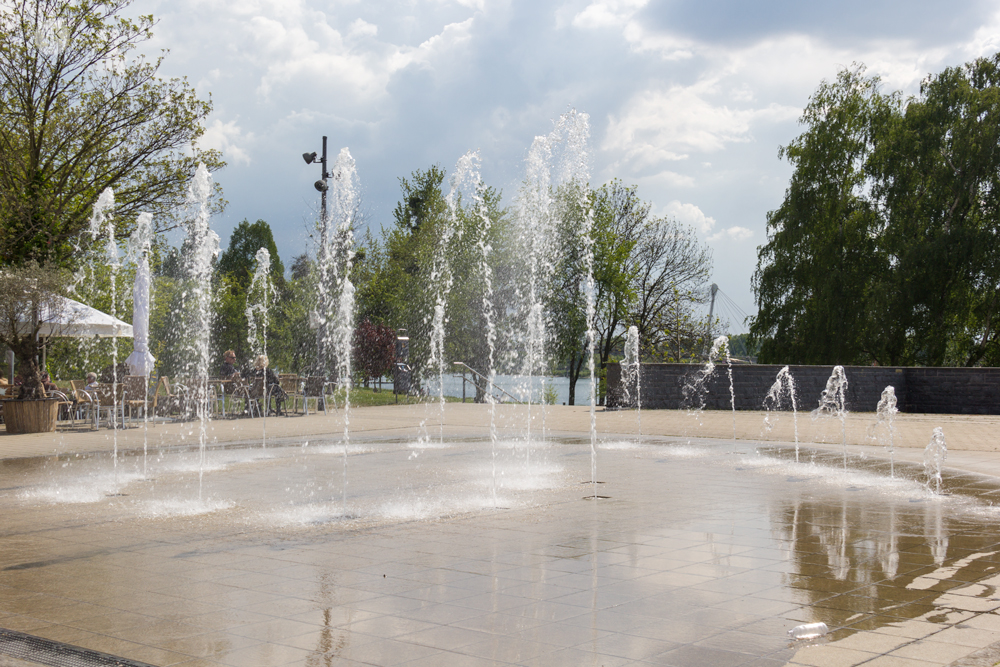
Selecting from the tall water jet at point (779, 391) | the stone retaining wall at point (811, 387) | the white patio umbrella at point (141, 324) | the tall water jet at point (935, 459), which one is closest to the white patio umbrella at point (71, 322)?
the white patio umbrella at point (141, 324)

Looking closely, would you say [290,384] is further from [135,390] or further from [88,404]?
[88,404]

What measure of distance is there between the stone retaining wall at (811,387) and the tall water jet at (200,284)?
10.8m

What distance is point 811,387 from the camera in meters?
23.8

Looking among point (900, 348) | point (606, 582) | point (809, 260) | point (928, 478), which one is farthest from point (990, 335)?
point (606, 582)

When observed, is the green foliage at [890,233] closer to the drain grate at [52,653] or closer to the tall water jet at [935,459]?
the tall water jet at [935,459]

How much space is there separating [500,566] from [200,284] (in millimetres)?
29406

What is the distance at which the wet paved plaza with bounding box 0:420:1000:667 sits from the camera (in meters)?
4.28

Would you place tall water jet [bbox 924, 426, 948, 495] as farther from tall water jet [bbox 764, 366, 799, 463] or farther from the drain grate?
tall water jet [bbox 764, 366, 799, 463]

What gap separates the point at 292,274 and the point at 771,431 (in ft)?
239

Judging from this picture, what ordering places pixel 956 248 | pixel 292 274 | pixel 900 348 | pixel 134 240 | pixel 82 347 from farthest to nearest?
pixel 292 274 < pixel 900 348 < pixel 956 248 < pixel 82 347 < pixel 134 240

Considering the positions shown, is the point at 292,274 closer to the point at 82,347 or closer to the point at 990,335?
the point at 82,347

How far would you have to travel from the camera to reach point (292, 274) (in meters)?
85.3

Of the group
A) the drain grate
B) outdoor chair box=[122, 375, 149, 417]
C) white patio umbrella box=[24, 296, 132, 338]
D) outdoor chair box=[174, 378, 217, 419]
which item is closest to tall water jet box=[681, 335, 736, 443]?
outdoor chair box=[174, 378, 217, 419]

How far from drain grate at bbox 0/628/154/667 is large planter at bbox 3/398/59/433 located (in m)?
14.5
